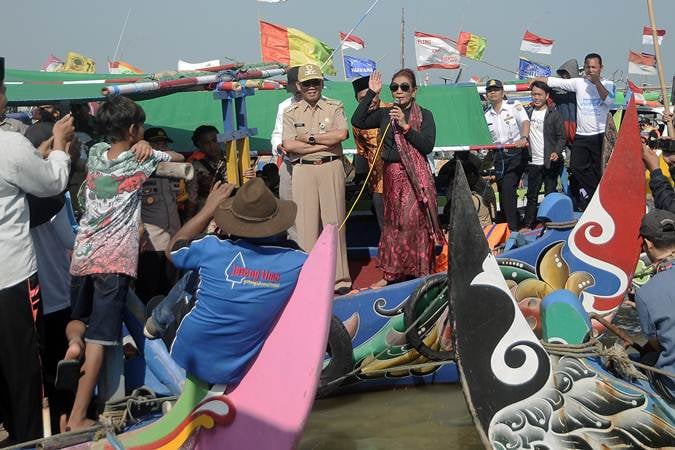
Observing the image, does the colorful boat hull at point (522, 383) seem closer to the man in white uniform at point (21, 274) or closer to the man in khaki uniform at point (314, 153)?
the man in white uniform at point (21, 274)

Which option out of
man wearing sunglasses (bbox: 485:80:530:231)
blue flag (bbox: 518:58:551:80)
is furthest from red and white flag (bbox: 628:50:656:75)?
man wearing sunglasses (bbox: 485:80:530:231)

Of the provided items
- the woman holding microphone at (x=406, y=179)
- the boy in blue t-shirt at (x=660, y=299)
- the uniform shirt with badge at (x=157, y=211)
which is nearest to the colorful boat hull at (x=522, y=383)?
the boy in blue t-shirt at (x=660, y=299)

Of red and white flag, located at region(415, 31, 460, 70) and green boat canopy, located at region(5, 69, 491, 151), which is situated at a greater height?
red and white flag, located at region(415, 31, 460, 70)

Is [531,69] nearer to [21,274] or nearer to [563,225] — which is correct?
[563,225]

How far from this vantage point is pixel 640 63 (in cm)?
2219

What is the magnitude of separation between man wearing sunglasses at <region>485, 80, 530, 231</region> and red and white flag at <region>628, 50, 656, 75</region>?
13.6 meters

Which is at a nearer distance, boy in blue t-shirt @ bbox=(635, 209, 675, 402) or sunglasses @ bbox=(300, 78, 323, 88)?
boy in blue t-shirt @ bbox=(635, 209, 675, 402)

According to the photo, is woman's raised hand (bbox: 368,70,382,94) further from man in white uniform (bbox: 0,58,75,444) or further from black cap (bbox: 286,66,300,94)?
man in white uniform (bbox: 0,58,75,444)

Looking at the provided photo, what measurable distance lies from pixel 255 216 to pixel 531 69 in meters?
20.5

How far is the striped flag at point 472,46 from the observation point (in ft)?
72.1

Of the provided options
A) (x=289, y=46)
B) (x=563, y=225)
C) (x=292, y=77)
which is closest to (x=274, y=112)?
(x=289, y=46)

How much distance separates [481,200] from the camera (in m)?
7.18

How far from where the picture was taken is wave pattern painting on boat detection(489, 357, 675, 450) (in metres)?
3.60

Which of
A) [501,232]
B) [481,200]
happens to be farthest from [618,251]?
[481,200]
